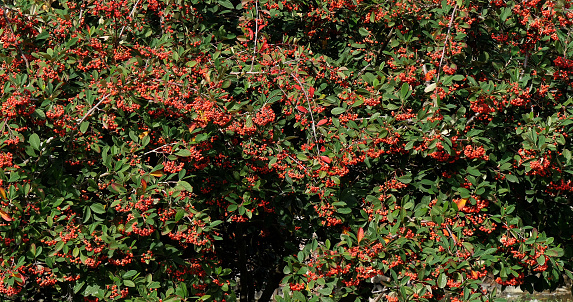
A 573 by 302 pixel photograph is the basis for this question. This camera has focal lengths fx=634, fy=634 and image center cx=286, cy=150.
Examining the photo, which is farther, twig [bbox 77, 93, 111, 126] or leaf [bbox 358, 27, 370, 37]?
leaf [bbox 358, 27, 370, 37]

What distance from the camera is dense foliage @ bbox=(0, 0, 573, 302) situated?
433 cm

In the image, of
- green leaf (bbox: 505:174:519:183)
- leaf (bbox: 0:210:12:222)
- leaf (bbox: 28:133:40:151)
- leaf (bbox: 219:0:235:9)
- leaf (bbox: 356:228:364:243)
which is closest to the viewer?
leaf (bbox: 0:210:12:222)

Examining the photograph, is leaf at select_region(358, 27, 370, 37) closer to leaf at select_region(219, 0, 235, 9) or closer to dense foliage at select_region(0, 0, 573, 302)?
dense foliage at select_region(0, 0, 573, 302)

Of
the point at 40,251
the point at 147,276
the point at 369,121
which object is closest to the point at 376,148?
the point at 369,121

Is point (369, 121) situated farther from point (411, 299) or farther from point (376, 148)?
point (411, 299)

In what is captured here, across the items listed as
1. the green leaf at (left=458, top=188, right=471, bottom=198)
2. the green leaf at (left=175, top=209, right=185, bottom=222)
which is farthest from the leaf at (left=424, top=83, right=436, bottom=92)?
the green leaf at (left=175, top=209, right=185, bottom=222)

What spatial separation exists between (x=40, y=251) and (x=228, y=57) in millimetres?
2095

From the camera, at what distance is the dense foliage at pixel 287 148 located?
4.33 metres

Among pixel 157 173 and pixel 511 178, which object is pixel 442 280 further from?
pixel 157 173

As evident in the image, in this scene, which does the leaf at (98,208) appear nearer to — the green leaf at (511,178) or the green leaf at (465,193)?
the green leaf at (465,193)

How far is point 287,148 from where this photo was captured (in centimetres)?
471

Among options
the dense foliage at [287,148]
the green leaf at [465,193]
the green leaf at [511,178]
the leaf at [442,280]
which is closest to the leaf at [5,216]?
the dense foliage at [287,148]

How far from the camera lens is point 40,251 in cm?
424

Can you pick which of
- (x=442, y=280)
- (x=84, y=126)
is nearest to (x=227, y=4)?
(x=84, y=126)
